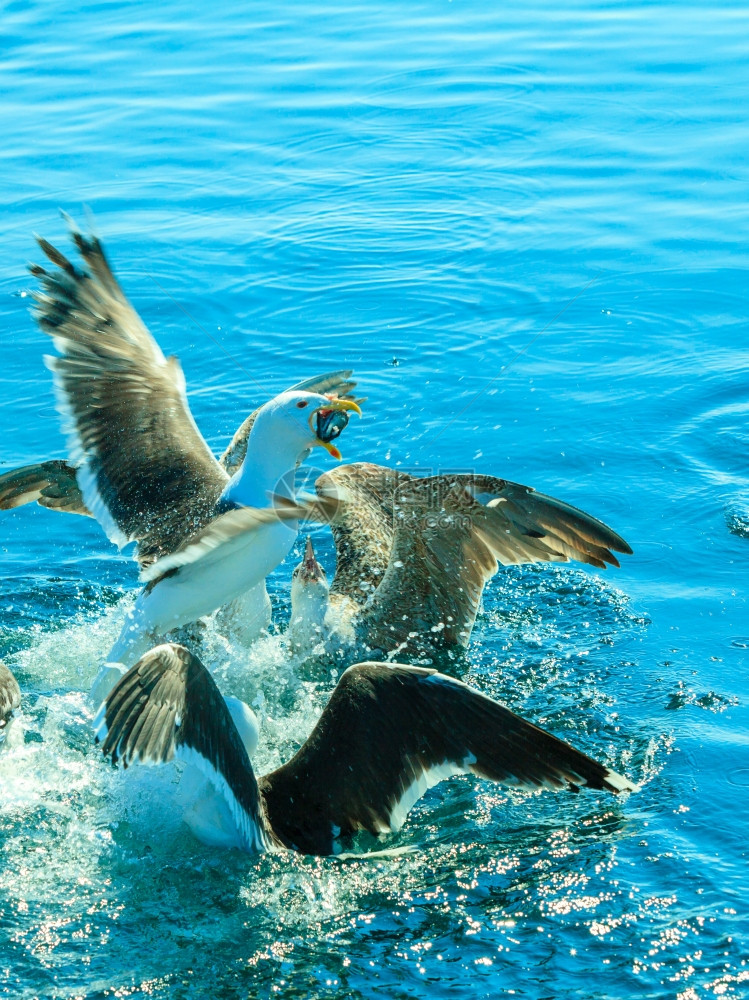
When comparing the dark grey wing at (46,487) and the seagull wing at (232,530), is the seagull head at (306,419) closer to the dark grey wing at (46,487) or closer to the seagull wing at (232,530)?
the seagull wing at (232,530)

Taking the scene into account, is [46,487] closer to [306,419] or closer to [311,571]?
[311,571]

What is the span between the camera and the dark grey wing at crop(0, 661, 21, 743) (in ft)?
19.5

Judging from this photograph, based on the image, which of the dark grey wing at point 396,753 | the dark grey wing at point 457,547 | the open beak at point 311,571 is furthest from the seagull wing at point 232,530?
the open beak at point 311,571

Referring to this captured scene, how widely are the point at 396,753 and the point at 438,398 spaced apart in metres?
4.44

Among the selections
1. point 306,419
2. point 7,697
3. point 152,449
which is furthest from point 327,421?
point 7,697

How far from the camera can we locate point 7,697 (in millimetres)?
6043

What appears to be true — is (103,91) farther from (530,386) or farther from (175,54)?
(530,386)

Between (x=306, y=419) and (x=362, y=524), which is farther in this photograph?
(x=362, y=524)

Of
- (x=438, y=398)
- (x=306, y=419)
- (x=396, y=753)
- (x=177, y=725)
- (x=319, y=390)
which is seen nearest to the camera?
(x=177, y=725)

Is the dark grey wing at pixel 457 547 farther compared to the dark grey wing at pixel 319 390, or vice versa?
the dark grey wing at pixel 319 390

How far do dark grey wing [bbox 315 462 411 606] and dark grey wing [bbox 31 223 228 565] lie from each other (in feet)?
2.74

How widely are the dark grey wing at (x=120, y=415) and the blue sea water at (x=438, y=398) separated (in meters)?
0.76

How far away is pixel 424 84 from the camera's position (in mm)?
14461

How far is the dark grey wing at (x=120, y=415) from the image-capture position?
674 centimetres
